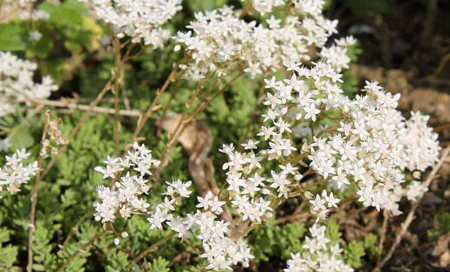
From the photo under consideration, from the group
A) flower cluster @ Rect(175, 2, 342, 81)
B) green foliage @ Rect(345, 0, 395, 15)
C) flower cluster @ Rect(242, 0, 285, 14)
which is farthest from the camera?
green foliage @ Rect(345, 0, 395, 15)

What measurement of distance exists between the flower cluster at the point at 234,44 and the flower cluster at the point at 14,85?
130cm

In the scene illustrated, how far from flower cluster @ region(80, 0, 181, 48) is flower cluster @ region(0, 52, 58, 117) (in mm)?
956

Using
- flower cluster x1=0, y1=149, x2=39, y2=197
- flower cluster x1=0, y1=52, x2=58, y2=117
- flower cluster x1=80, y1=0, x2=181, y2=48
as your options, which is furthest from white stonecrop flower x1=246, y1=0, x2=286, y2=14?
flower cluster x1=0, y1=52, x2=58, y2=117

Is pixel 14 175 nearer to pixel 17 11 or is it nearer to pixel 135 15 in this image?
pixel 135 15

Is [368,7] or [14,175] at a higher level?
[368,7]

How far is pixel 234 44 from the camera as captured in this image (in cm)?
257

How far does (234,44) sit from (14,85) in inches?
64.5

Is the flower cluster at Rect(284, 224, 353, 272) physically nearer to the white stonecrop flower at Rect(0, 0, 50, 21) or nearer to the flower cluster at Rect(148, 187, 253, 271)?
the flower cluster at Rect(148, 187, 253, 271)

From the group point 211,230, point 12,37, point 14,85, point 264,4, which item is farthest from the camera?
point 12,37

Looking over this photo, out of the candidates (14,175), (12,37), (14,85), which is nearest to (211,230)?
(14,175)

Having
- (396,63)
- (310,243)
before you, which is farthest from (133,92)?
(396,63)

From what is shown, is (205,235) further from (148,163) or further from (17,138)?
(17,138)

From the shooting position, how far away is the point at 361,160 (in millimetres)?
2090

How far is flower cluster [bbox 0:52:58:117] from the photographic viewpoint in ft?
11.0
